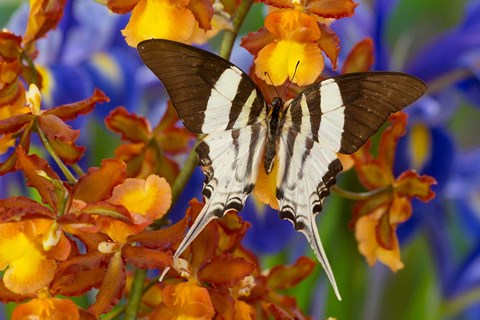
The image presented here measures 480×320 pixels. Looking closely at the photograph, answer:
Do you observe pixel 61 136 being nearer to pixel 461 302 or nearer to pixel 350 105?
pixel 350 105

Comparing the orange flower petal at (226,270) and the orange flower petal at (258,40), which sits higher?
the orange flower petal at (258,40)

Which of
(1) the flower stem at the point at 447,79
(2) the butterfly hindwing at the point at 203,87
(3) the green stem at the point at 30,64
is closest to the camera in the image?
Result: (2) the butterfly hindwing at the point at 203,87

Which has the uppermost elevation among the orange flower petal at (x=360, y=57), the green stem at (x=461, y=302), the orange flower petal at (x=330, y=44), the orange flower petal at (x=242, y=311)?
the orange flower petal at (x=330, y=44)

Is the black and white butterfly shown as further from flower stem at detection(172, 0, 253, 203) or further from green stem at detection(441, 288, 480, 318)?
green stem at detection(441, 288, 480, 318)

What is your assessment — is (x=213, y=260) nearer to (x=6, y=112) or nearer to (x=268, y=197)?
(x=268, y=197)

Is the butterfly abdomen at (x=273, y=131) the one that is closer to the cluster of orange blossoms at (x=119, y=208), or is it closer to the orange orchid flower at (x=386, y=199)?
the cluster of orange blossoms at (x=119, y=208)

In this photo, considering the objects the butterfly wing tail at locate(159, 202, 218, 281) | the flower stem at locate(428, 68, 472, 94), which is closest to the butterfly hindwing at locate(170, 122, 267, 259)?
the butterfly wing tail at locate(159, 202, 218, 281)

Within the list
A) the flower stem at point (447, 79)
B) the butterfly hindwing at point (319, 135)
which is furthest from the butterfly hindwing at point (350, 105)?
A: the flower stem at point (447, 79)

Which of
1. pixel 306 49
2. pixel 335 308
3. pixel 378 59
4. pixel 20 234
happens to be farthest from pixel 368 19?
pixel 20 234

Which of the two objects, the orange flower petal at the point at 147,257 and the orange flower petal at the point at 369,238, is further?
the orange flower petal at the point at 369,238
